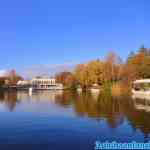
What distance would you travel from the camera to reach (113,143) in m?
10.8

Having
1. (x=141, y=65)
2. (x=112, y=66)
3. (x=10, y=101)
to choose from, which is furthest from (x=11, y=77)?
(x=10, y=101)

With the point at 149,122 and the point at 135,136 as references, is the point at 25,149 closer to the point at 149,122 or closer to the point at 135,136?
the point at 135,136

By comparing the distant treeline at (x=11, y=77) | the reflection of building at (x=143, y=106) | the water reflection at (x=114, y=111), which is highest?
the distant treeline at (x=11, y=77)

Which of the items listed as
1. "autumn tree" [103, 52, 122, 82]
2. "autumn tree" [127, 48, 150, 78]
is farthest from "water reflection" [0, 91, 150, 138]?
"autumn tree" [103, 52, 122, 82]

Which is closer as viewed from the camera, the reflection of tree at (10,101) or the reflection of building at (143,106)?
the reflection of building at (143,106)

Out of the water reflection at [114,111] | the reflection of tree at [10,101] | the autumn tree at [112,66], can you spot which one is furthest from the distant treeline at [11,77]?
the water reflection at [114,111]

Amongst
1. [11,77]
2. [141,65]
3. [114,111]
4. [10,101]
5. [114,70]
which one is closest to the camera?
[114,111]

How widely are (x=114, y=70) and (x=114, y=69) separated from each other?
0.31 metres

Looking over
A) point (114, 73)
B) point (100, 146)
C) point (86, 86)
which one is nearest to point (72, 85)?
point (86, 86)

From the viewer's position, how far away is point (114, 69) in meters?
69.0

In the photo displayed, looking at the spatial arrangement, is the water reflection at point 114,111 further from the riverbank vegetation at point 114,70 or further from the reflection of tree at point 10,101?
the riverbank vegetation at point 114,70

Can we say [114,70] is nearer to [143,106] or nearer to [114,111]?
[143,106]

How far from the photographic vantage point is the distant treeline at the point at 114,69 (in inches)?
2226

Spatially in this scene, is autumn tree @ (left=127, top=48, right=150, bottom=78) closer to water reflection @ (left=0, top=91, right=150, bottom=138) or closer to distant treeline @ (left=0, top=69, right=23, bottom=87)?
water reflection @ (left=0, top=91, right=150, bottom=138)
